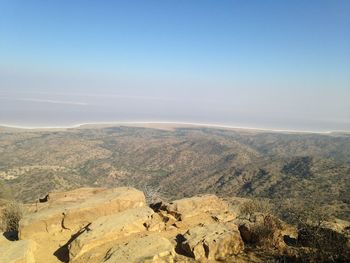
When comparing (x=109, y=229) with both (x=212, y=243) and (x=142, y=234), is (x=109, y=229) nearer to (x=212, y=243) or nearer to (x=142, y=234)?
(x=142, y=234)

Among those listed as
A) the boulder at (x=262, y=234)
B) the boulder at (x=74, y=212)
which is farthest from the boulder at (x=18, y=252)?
the boulder at (x=262, y=234)

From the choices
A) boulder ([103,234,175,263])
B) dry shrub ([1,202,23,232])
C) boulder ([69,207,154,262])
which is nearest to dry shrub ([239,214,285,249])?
boulder ([103,234,175,263])

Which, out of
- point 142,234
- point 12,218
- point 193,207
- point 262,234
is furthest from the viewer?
point 12,218

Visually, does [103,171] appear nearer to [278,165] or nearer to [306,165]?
[278,165]

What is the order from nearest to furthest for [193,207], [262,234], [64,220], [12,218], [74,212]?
1. [262,234]
2. [64,220]
3. [74,212]
4. [193,207]
5. [12,218]

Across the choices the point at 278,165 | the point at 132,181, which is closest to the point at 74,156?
the point at 132,181

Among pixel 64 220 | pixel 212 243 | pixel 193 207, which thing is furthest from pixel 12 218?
pixel 212 243
